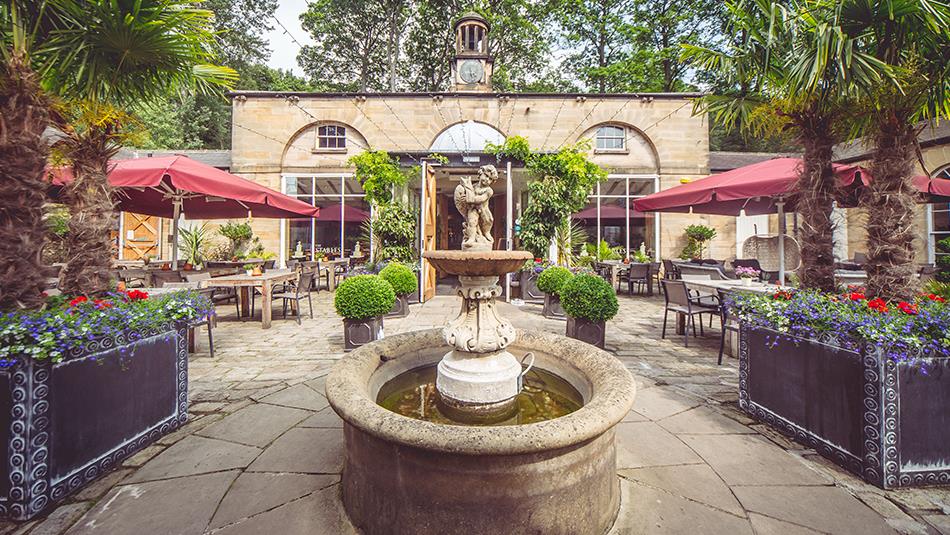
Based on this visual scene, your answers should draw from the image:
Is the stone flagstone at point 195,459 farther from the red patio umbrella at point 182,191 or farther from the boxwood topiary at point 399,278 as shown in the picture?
the boxwood topiary at point 399,278

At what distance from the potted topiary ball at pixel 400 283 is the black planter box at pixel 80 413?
380 cm

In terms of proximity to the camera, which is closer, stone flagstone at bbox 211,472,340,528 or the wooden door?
stone flagstone at bbox 211,472,340,528

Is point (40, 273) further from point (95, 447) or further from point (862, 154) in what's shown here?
point (862, 154)

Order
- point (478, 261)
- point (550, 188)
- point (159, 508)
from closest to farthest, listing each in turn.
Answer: point (159, 508), point (478, 261), point (550, 188)

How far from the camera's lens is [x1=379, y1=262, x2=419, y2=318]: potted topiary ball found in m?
6.56

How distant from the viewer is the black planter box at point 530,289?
827 centimetres

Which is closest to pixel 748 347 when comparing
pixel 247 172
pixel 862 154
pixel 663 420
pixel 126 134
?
pixel 663 420

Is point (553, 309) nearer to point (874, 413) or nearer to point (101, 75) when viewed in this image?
point (874, 413)

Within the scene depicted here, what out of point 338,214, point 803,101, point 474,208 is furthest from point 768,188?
point 338,214

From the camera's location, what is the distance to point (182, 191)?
6445 millimetres

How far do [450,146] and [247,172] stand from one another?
284 inches

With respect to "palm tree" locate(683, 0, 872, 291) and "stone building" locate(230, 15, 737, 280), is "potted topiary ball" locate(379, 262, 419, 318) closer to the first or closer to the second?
"palm tree" locate(683, 0, 872, 291)

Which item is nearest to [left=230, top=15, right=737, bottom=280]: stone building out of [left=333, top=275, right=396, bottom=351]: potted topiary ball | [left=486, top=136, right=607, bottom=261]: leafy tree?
[left=486, top=136, right=607, bottom=261]: leafy tree

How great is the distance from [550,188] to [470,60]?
26.8 ft
